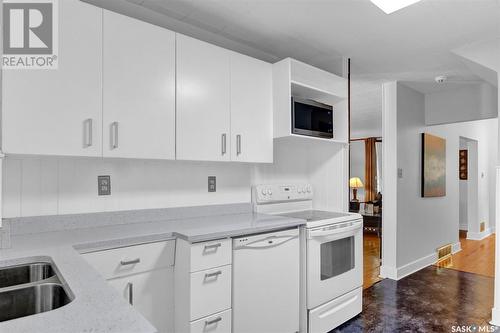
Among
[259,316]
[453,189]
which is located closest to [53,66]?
[259,316]

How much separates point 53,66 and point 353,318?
109 inches

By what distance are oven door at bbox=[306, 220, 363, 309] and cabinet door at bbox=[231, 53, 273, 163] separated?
0.73 m

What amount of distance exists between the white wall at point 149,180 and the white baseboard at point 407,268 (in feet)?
4.51

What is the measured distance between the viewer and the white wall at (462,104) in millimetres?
3758

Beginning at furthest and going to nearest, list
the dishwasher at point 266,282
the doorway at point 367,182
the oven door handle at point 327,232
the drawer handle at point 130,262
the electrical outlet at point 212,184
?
the doorway at point 367,182 < the electrical outlet at point 212,184 < the oven door handle at point 327,232 < the dishwasher at point 266,282 < the drawer handle at point 130,262

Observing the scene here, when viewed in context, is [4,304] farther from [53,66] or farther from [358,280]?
[358,280]

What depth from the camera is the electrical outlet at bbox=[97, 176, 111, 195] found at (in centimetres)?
197

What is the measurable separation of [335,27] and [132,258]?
6.81 feet

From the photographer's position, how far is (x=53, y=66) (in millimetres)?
1587

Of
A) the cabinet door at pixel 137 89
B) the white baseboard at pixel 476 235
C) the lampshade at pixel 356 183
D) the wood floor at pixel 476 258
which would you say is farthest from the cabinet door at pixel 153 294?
the lampshade at pixel 356 183

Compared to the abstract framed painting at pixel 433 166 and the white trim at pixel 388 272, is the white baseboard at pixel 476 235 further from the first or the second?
the white trim at pixel 388 272

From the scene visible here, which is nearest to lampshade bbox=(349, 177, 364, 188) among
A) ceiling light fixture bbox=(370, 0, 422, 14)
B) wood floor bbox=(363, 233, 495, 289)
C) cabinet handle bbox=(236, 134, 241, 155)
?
wood floor bbox=(363, 233, 495, 289)

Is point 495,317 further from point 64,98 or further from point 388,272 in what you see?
point 64,98

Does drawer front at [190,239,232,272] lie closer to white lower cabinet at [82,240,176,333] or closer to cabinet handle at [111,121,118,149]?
white lower cabinet at [82,240,176,333]
